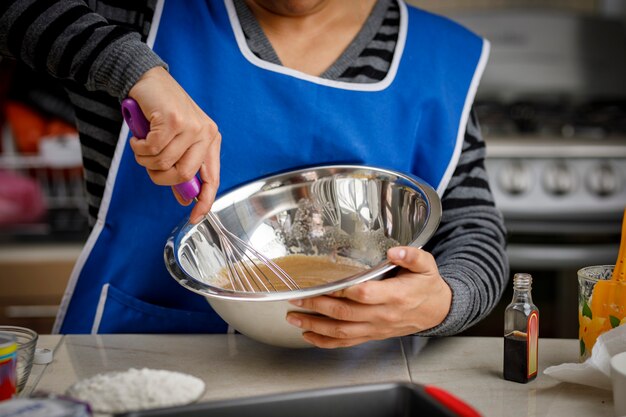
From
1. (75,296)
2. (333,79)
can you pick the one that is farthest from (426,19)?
(75,296)

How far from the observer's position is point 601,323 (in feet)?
2.92

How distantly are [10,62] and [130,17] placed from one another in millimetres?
1047

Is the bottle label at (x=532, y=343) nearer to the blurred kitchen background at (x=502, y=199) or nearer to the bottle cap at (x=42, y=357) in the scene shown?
the bottle cap at (x=42, y=357)

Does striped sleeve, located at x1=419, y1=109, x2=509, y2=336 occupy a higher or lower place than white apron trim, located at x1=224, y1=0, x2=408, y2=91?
lower

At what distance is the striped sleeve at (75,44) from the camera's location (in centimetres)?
93

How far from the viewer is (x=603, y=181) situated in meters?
1.93

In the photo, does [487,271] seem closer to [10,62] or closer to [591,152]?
[591,152]

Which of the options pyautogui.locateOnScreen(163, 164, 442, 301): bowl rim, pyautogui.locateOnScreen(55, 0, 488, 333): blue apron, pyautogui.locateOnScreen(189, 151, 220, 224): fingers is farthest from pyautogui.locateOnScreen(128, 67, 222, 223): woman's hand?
pyautogui.locateOnScreen(55, 0, 488, 333): blue apron

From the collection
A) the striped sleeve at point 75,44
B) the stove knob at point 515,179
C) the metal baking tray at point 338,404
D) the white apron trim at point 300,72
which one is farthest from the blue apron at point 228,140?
the stove knob at point 515,179

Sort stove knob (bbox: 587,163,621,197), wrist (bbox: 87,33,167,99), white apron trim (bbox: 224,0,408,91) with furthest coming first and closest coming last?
stove knob (bbox: 587,163,621,197)
white apron trim (bbox: 224,0,408,91)
wrist (bbox: 87,33,167,99)

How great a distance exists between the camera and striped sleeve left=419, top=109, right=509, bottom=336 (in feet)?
3.24

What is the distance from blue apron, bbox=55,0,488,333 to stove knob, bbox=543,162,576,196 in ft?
2.80

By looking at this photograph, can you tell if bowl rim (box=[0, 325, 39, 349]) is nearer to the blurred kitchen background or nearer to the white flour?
the white flour

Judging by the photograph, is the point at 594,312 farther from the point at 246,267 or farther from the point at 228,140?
the point at 228,140
